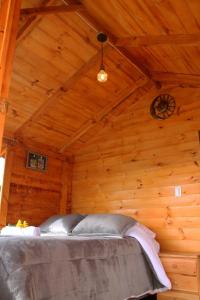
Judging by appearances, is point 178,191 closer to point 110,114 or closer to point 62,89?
point 110,114

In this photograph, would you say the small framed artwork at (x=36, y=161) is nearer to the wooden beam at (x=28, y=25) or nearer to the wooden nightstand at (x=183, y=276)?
the wooden beam at (x=28, y=25)

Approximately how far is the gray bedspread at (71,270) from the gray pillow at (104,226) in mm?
242

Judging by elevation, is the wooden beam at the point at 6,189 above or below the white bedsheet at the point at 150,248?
above

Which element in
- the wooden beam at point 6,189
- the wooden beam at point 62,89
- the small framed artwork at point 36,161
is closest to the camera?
the wooden beam at point 62,89

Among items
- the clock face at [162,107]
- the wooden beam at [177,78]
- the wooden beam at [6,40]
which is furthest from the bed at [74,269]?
the wooden beam at [177,78]

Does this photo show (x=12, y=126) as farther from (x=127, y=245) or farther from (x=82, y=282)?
(x=82, y=282)

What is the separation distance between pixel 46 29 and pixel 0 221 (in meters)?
2.35

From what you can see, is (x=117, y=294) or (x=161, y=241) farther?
(x=161, y=241)

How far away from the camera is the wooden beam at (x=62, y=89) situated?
11.3 feet

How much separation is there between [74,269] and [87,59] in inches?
92.3

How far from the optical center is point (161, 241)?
3.52 meters

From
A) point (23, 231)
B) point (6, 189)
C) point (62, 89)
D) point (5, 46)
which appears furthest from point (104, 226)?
point (5, 46)

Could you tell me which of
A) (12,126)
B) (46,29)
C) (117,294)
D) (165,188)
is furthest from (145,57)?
(117,294)

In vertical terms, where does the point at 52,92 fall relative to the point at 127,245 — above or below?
above
